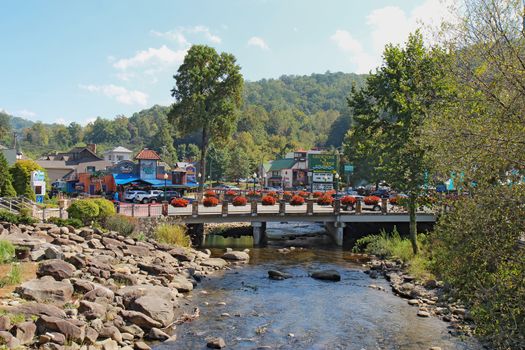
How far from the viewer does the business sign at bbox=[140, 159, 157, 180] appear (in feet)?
185

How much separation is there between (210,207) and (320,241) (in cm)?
954

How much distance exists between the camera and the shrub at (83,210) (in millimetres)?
29078

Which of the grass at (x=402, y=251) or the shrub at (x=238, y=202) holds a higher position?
the shrub at (x=238, y=202)

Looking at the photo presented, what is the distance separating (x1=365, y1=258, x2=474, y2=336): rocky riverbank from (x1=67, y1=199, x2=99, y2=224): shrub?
16821 millimetres

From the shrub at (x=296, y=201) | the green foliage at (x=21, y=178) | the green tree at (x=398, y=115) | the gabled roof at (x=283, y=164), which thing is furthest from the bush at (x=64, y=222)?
the gabled roof at (x=283, y=164)

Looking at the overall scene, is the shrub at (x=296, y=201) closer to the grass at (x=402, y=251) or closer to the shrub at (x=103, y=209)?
the grass at (x=402, y=251)

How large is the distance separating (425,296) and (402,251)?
882cm

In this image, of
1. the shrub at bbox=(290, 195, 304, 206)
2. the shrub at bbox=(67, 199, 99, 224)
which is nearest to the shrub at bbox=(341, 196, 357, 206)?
the shrub at bbox=(290, 195, 304, 206)

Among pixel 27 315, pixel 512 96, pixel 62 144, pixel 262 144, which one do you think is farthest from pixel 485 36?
pixel 62 144

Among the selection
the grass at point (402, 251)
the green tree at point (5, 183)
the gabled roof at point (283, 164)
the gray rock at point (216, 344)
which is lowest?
the gray rock at point (216, 344)

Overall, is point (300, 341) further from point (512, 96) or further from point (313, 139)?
point (313, 139)

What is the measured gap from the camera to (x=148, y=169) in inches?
2232

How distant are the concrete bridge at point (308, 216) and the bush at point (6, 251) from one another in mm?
14695

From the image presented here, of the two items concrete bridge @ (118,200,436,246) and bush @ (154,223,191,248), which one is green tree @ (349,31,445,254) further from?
bush @ (154,223,191,248)
